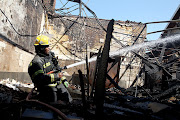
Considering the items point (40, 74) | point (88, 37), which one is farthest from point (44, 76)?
point (88, 37)

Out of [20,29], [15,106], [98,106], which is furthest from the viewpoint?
[20,29]

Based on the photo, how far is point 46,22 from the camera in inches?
499

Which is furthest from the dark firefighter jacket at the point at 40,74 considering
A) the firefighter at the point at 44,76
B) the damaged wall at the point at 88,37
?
the damaged wall at the point at 88,37

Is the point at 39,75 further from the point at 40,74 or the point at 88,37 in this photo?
the point at 88,37

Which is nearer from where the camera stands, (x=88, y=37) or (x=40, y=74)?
(x=40, y=74)

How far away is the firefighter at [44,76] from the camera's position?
10.0 ft

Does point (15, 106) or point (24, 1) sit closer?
point (15, 106)

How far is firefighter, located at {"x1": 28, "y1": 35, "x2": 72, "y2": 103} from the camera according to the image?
3.05m

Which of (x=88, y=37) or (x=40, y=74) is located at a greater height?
(x=88, y=37)

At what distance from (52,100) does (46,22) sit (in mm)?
10810

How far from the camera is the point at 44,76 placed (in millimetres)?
3029

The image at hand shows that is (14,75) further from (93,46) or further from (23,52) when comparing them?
(93,46)

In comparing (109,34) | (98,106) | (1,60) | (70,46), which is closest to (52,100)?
(98,106)

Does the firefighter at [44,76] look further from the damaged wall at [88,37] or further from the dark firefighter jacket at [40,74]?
the damaged wall at [88,37]
